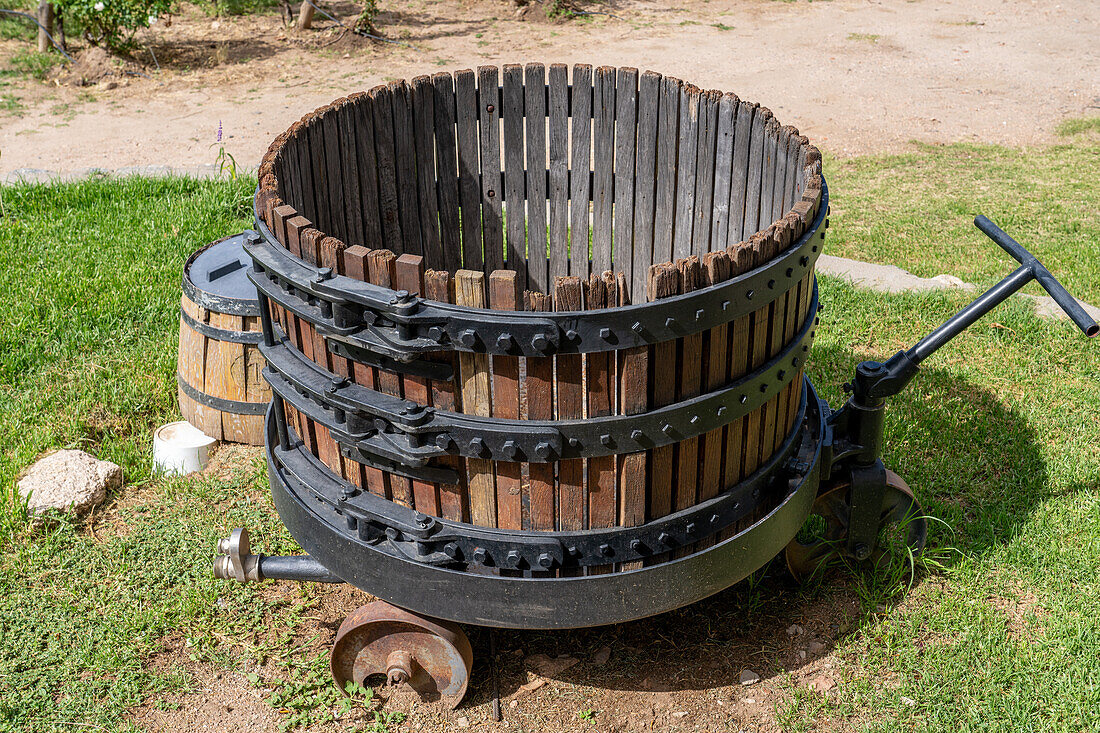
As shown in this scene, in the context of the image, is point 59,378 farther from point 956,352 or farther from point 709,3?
point 709,3

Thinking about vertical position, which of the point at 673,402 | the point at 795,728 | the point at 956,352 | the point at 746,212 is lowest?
the point at 795,728

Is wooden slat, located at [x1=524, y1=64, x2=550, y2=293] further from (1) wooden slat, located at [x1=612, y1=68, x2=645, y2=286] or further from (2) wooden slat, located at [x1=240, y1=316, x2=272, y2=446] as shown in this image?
(2) wooden slat, located at [x1=240, y1=316, x2=272, y2=446]

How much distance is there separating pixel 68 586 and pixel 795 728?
8.53 feet

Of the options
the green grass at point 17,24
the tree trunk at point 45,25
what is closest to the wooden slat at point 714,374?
the tree trunk at point 45,25

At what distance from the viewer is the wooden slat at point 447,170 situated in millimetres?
3898

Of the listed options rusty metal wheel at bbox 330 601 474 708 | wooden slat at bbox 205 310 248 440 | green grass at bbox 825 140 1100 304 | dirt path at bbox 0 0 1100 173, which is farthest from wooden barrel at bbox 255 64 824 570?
dirt path at bbox 0 0 1100 173

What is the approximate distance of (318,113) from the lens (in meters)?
3.44

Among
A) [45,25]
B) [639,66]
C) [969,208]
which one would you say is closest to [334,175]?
[969,208]

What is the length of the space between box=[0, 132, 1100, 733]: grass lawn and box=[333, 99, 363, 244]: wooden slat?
46.9 inches

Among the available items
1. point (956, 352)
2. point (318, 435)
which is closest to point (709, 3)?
point (956, 352)

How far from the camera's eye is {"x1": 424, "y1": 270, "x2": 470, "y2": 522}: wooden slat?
2451 mm

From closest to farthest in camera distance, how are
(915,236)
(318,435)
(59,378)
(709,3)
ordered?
(318,435)
(59,378)
(915,236)
(709,3)

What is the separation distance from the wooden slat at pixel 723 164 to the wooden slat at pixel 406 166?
118cm

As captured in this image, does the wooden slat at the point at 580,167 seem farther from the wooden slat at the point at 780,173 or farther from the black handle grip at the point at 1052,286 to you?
the black handle grip at the point at 1052,286
